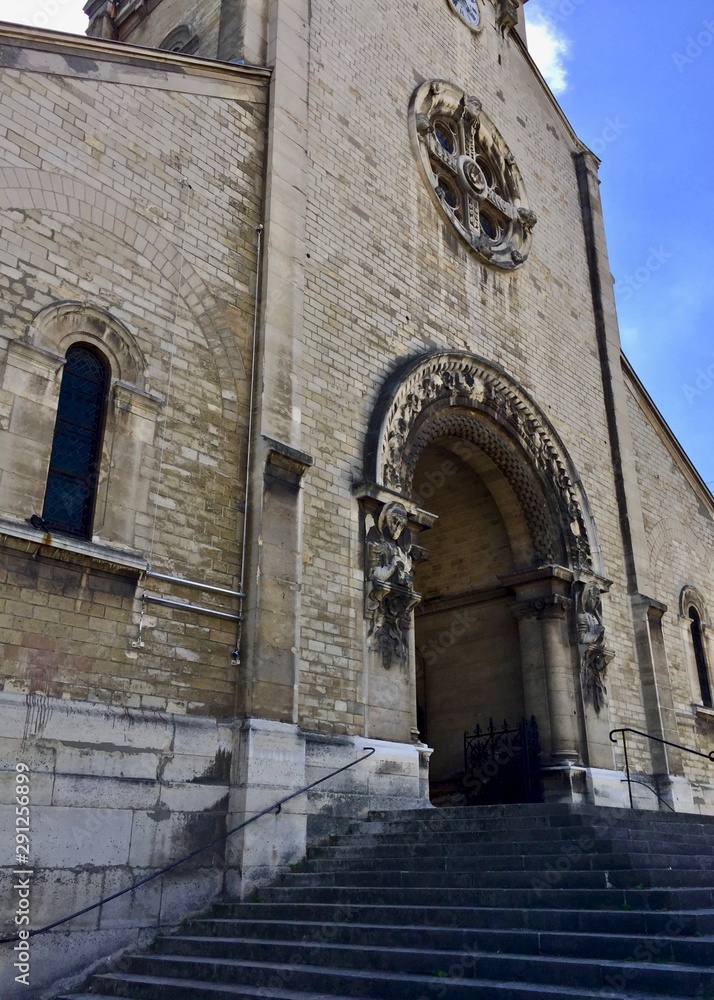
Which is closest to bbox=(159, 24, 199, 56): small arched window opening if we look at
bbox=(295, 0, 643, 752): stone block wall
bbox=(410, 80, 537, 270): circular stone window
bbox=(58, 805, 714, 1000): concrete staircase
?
bbox=(295, 0, 643, 752): stone block wall

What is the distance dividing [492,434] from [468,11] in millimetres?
9541

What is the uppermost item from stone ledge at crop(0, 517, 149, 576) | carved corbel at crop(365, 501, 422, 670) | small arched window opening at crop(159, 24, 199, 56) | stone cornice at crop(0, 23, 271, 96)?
small arched window opening at crop(159, 24, 199, 56)

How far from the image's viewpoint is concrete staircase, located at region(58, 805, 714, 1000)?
5.39 metres

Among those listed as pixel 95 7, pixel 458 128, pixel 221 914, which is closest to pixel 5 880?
pixel 221 914

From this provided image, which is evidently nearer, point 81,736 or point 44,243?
point 81,736

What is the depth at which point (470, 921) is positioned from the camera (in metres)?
6.51

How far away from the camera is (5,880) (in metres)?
7.09

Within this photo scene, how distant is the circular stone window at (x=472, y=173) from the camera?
15.2 meters

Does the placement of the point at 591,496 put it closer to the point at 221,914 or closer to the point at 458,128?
the point at 458,128

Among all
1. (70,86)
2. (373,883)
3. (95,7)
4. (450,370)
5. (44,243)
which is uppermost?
(95,7)

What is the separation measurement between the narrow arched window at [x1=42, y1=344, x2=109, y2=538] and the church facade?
0.11 feet

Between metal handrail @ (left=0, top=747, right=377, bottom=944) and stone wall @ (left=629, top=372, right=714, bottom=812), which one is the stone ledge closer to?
metal handrail @ (left=0, top=747, right=377, bottom=944)

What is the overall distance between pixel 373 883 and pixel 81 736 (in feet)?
9.36

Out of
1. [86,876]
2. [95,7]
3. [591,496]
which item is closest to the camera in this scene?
[86,876]
